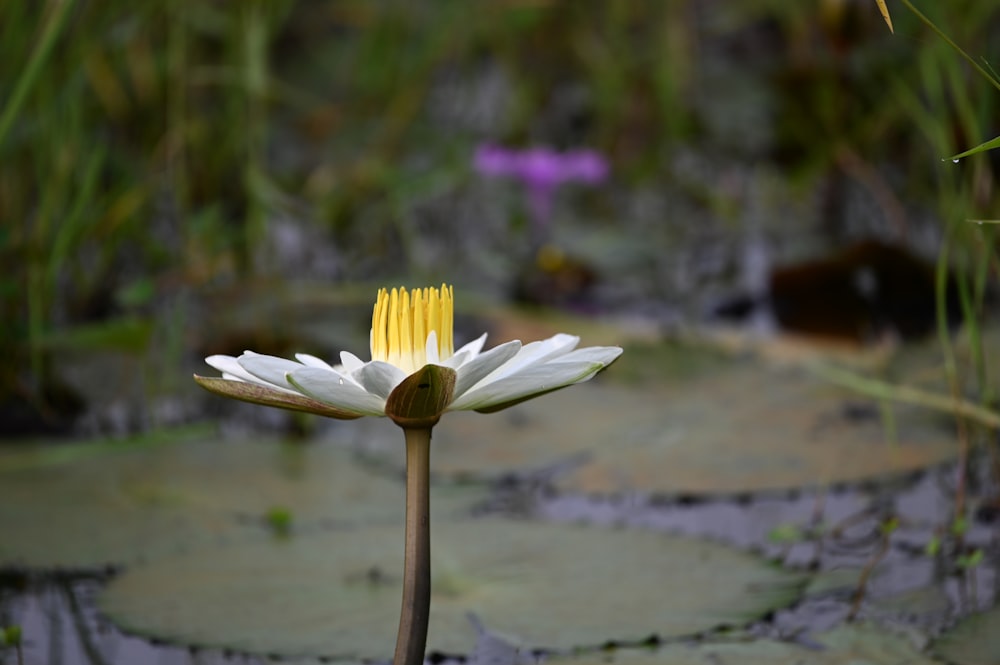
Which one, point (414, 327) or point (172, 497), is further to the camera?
point (172, 497)

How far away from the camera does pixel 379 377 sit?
69 centimetres

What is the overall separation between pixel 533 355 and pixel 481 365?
0.08 m

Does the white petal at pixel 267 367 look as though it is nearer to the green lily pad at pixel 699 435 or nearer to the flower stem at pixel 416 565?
the flower stem at pixel 416 565

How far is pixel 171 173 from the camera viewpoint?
2.53m

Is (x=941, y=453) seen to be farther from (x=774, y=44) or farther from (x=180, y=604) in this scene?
(x=774, y=44)

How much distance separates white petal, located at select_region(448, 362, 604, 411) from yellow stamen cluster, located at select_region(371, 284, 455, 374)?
0.05 m

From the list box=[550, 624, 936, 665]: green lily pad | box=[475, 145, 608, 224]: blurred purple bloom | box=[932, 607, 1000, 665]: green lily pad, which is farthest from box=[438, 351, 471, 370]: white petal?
box=[475, 145, 608, 224]: blurred purple bloom

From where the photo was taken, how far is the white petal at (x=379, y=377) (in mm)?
686

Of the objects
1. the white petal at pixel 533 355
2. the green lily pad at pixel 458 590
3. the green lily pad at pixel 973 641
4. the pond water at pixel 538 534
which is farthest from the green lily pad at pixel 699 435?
the white petal at pixel 533 355

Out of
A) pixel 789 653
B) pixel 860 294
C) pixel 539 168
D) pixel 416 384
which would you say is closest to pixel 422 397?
pixel 416 384

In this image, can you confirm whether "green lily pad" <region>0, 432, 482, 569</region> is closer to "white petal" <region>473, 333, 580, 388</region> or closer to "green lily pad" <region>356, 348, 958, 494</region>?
"green lily pad" <region>356, 348, 958, 494</region>

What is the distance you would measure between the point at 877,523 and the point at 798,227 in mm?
1990

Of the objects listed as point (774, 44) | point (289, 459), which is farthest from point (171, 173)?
point (774, 44)

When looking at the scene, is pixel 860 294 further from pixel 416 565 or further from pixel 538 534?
pixel 416 565
